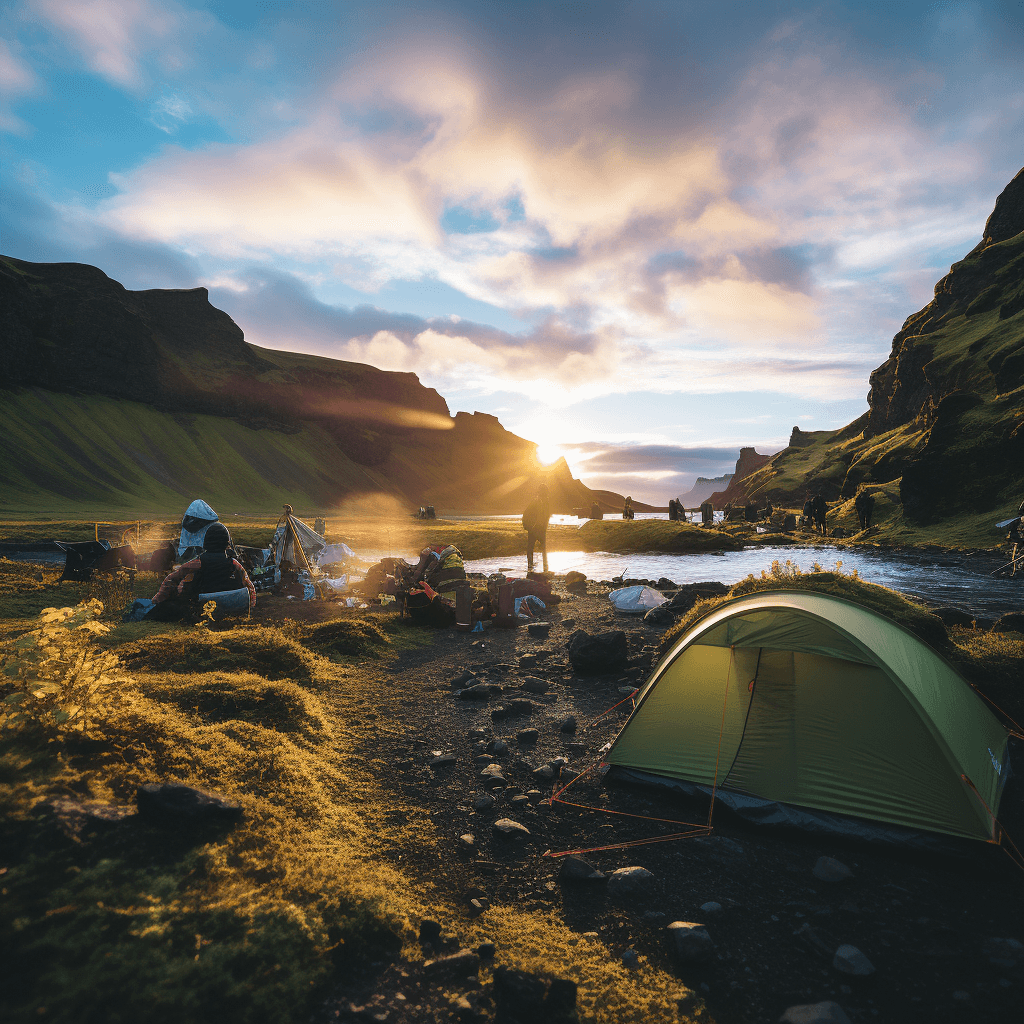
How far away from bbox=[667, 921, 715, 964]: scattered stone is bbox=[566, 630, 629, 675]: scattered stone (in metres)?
6.20

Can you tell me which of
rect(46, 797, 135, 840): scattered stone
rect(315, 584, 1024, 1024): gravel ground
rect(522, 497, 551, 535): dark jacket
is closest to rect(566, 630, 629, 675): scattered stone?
rect(315, 584, 1024, 1024): gravel ground

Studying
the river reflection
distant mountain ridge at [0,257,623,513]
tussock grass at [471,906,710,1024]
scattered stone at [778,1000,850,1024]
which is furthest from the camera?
distant mountain ridge at [0,257,623,513]

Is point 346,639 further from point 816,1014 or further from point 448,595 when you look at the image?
point 816,1014

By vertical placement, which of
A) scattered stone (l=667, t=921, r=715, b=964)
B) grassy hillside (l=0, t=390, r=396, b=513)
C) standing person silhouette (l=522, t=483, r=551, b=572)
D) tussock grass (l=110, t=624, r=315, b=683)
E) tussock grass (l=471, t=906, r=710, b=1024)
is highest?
grassy hillside (l=0, t=390, r=396, b=513)

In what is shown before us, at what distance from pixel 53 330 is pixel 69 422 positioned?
26149 mm

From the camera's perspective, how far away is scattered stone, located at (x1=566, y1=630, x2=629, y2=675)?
32.4ft

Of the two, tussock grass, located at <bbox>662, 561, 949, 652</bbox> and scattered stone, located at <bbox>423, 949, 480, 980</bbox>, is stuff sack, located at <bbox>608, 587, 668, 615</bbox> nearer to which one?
tussock grass, located at <bbox>662, 561, 949, 652</bbox>

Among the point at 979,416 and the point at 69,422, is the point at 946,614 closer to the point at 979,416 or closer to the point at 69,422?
the point at 979,416

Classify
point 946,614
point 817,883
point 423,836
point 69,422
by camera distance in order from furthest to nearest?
point 69,422 → point 946,614 → point 423,836 → point 817,883

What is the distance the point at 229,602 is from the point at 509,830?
8.70 m

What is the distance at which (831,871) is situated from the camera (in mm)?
4402

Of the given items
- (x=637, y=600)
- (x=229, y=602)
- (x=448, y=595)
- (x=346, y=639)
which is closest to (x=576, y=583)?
(x=637, y=600)

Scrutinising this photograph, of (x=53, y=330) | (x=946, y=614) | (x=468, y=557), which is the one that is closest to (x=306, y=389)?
(x=53, y=330)

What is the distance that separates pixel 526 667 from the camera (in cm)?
1048
